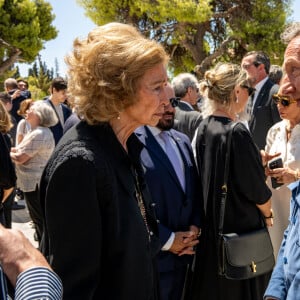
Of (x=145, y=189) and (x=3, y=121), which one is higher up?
(x=145, y=189)

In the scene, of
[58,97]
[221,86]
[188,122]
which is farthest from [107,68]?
[58,97]

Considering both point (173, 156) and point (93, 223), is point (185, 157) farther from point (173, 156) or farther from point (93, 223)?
point (93, 223)

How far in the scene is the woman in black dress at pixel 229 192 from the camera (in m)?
2.99

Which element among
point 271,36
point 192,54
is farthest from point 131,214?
point 192,54

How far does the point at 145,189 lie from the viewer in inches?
84.2

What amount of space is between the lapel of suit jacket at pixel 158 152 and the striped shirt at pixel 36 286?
1.84m

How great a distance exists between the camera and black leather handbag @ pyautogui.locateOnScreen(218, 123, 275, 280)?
2963 mm

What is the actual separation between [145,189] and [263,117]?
3.80 m

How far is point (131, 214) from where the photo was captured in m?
1.83

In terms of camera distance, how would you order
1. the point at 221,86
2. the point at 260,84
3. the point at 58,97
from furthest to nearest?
the point at 58,97, the point at 260,84, the point at 221,86

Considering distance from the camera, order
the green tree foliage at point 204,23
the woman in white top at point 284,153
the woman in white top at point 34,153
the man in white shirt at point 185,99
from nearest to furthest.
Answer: the woman in white top at point 284,153 → the woman in white top at point 34,153 → the man in white shirt at point 185,99 → the green tree foliage at point 204,23

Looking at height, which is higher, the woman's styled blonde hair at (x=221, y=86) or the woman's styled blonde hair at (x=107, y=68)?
the woman's styled blonde hair at (x=107, y=68)

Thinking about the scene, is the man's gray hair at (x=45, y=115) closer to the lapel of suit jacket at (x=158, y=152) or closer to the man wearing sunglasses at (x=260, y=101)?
the man wearing sunglasses at (x=260, y=101)

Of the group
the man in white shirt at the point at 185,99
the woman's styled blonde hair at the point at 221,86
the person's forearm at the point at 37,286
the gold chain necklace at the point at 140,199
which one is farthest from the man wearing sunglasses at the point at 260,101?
the person's forearm at the point at 37,286
